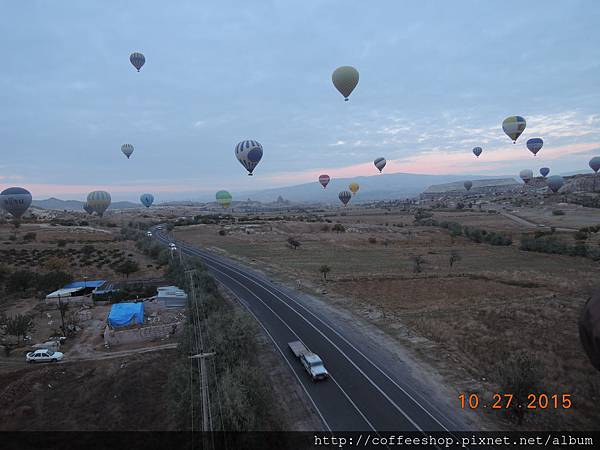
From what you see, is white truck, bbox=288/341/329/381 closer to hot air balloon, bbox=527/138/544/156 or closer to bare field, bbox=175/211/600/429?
bare field, bbox=175/211/600/429

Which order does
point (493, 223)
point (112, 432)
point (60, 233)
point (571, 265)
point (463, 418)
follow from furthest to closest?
point (493, 223) < point (60, 233) < point (571, 265) < point (112, 432) < point (463, 418)

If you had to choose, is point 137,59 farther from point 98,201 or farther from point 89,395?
point 89,395

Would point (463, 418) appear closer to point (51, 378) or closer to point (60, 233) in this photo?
point (51, 378)

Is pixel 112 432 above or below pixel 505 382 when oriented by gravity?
below

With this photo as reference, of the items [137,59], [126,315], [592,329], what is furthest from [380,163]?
[592,329]

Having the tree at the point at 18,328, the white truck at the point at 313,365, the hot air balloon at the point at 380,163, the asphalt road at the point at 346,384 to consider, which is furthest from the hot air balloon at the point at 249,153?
the hot air balloon at the point at 380,163

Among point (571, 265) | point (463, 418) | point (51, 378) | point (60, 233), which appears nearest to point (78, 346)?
point (51, 378)
